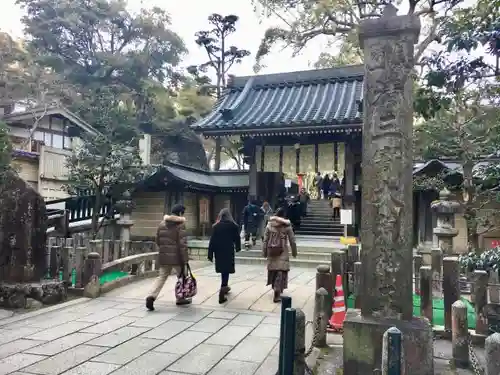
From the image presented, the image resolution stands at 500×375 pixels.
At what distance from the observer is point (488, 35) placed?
15.8ft

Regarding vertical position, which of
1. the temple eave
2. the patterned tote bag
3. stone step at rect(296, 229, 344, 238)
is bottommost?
the patterned tote bag

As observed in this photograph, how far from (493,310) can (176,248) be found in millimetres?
4944

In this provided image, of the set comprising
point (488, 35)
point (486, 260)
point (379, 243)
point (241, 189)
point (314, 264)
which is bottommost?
point (314, 264)

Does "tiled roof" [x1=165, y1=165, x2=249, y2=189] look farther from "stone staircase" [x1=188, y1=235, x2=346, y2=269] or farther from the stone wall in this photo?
Answer: "stone staircase" [x1=188, y1=235, x2=346, y2=269]

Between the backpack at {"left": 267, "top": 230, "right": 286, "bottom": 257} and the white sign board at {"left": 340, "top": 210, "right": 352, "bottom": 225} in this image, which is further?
the white sign board at {"left": 340, "top": 210, "right": 352, "bottom": 225}

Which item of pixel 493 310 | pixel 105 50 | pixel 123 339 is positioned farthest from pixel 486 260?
pixel 105 50

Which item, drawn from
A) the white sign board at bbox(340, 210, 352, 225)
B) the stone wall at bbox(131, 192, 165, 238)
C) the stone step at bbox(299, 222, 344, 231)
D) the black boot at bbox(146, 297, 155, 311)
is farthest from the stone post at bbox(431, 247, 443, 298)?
the stone wall at bbox(131, 192, 165, 238)

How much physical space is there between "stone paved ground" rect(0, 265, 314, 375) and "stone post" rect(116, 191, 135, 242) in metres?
6.50

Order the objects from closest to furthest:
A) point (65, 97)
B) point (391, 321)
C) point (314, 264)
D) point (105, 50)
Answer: point (391, 321) → point (314, 264) → point (65, 97) → point (105, 50)

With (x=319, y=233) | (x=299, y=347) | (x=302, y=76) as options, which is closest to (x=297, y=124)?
(x=302, y=76)

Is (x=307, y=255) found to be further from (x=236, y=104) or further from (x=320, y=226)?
(x=236, y=104)

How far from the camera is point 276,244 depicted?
7332 mm

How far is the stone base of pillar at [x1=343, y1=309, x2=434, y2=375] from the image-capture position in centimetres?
402

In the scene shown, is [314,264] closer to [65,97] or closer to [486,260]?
[486,260]
